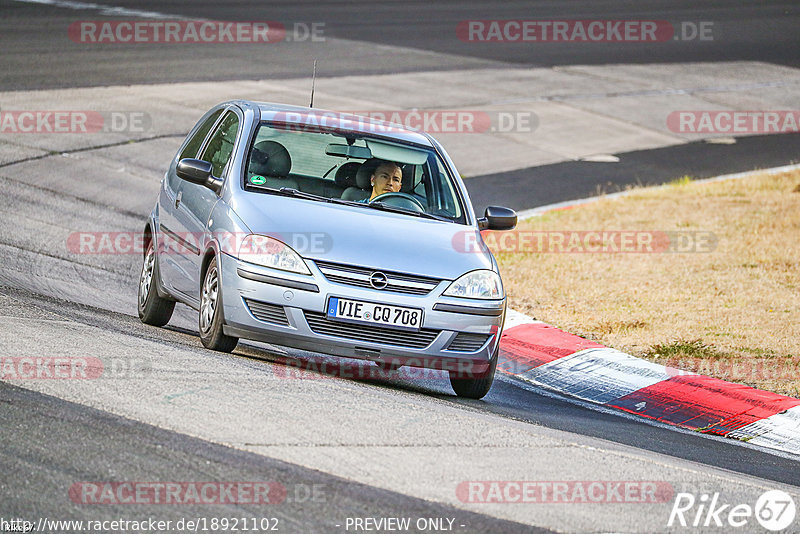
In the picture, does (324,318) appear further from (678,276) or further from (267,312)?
(678,276)

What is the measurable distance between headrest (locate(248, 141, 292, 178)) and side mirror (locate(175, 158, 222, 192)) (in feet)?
0.87

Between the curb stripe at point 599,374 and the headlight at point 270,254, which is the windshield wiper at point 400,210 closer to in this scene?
the headlight at point 270,254

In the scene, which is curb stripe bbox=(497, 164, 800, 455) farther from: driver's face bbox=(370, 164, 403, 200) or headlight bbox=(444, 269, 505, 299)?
driver's face bbox=(370, 164, 403, 200)

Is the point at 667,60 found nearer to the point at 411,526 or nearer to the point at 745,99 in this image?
the point at 745,99

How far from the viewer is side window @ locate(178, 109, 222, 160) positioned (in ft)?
30.2

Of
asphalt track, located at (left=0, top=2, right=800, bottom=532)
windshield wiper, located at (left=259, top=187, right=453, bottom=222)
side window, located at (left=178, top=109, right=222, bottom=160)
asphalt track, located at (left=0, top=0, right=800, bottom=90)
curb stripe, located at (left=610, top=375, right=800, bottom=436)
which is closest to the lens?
asphalt track, located at (left=0, top=2, right=800, bottom=532)

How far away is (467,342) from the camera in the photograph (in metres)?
7.49

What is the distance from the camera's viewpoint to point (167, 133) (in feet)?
58.0

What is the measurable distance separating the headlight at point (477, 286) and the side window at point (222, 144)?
6.46 feet

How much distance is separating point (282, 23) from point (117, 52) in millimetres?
6635

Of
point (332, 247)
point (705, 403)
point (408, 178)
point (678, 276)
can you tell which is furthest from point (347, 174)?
point (678, 276)

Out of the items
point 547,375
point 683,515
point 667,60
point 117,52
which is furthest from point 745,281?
point 667,60

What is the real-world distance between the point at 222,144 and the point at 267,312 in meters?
1.94

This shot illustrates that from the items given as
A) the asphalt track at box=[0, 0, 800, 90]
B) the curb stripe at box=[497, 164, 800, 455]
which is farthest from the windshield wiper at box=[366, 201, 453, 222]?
the asphalt track at box=[0, 0, 800, 90]
